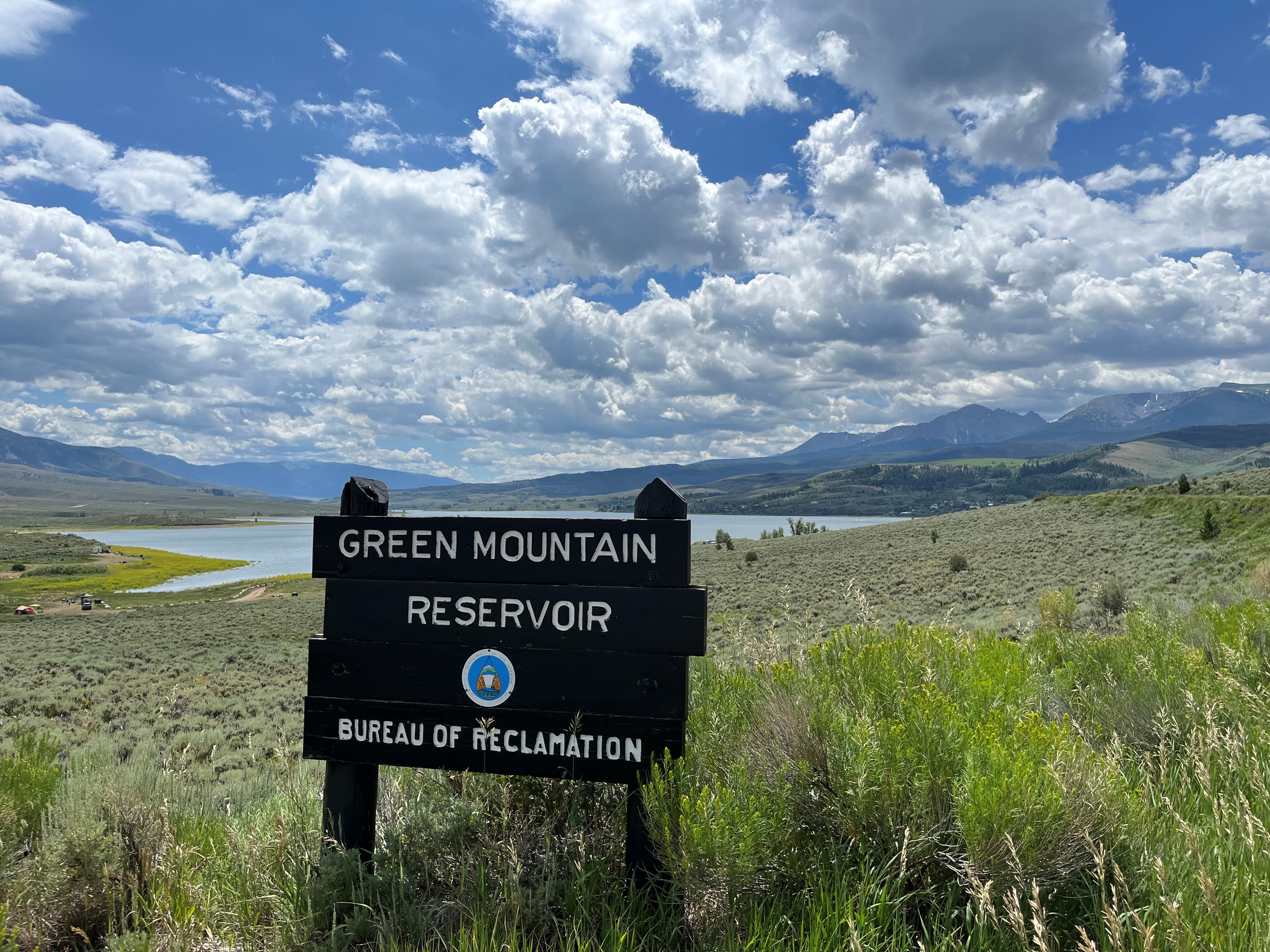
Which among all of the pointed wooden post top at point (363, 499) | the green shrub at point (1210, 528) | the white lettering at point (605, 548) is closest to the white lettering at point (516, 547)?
the white lettering at point (605, 548)

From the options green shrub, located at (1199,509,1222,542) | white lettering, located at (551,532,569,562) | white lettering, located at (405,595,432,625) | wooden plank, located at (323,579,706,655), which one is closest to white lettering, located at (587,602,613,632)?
wooden plank, located at (323,579,706,655)

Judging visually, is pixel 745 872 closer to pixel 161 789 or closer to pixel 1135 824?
pixel 1135 824

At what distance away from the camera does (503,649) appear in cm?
321

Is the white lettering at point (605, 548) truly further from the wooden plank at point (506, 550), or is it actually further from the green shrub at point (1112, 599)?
the green shrub at point (1112, 599)

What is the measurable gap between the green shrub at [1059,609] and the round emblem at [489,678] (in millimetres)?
11677

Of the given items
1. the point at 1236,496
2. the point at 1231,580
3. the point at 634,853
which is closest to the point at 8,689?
the point at 634,853

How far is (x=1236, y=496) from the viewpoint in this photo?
32969mm

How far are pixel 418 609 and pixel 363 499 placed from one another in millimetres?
659

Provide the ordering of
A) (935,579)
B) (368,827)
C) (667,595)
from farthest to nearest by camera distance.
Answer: (935,579) → (368,827) → (667,595)

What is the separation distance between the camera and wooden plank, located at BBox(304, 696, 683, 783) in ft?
9.90

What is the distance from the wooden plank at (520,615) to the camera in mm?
3039

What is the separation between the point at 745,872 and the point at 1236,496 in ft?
136

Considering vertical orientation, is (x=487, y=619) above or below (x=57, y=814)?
above

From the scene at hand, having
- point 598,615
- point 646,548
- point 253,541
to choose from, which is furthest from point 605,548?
point 253,541
